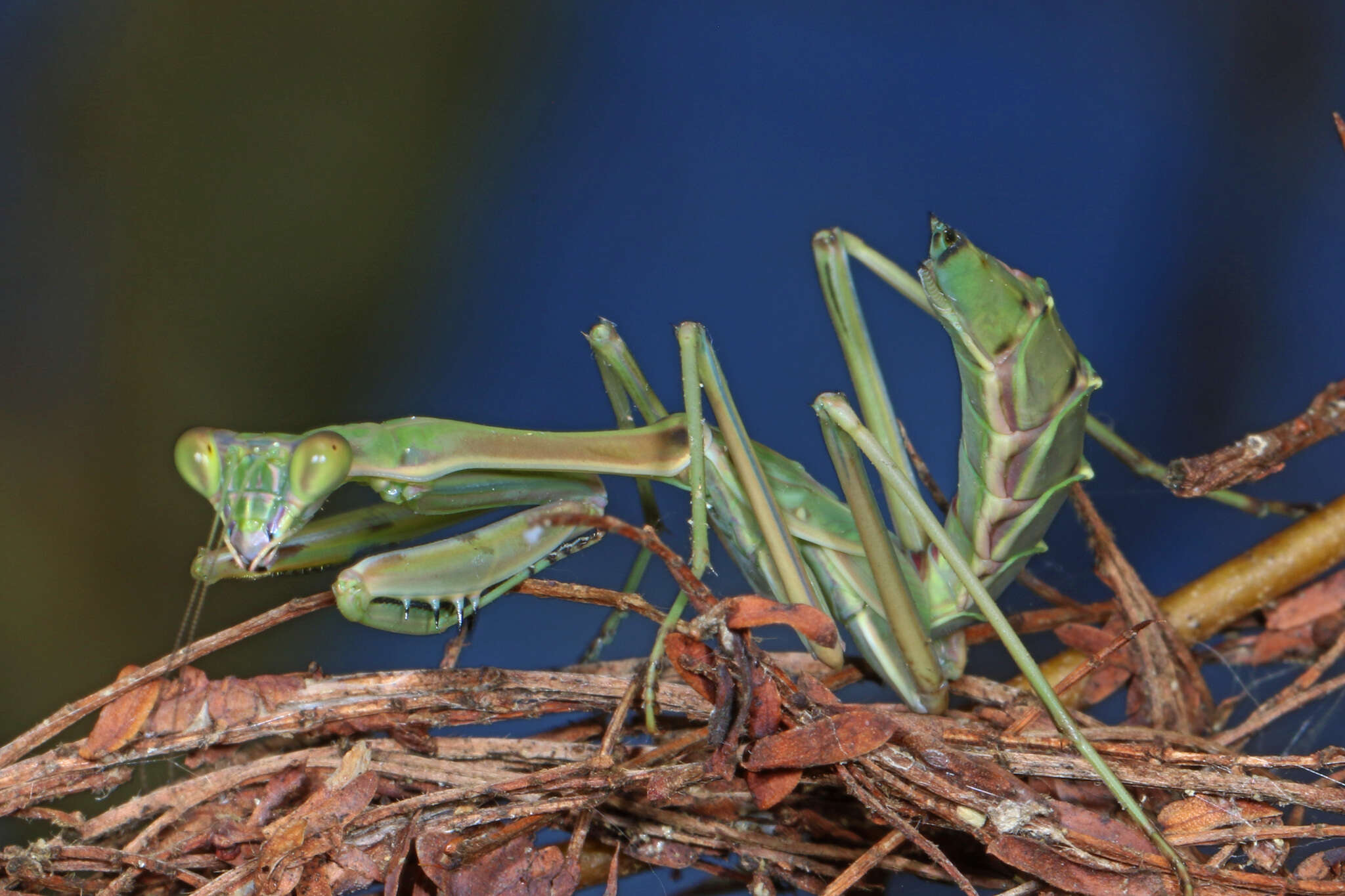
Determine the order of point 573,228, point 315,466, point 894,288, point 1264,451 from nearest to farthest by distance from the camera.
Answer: point 315,466 → point 1264,451 → point 894,288 → point 573,228

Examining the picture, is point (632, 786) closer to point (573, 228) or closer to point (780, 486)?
point (780, 486)

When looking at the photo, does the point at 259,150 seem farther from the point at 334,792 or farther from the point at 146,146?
the point at 334,792

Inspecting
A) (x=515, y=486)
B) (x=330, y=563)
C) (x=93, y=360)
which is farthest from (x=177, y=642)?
(x=93, y=360)

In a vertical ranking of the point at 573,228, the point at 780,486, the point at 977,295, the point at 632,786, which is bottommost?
the point at 632,786

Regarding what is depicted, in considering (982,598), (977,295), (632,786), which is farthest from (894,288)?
(632,786)

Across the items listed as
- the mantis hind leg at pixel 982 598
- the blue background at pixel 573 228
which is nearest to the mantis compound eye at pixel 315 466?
the mantis hind leg at pixel 982 598

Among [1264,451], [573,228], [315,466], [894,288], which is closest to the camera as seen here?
[315,466]

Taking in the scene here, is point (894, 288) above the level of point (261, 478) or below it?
above
